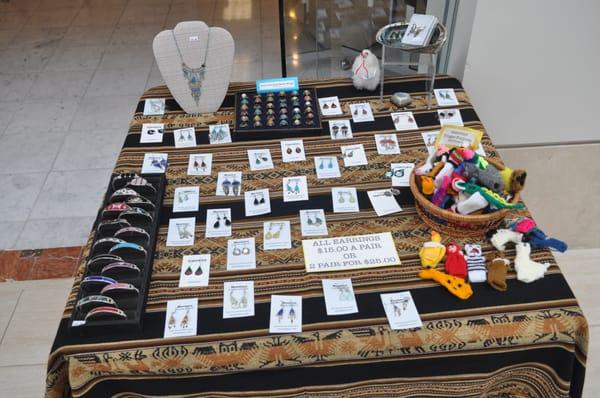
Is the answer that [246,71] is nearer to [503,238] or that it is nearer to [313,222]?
[313,222]

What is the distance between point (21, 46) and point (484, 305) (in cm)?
419

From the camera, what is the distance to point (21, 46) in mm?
4086

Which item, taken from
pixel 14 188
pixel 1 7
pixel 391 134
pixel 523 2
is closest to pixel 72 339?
pixel 391 134

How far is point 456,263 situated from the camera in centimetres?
118

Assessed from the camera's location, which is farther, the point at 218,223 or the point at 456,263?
the point at 218,223

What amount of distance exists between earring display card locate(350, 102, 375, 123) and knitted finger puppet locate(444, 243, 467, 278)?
64 centimetres

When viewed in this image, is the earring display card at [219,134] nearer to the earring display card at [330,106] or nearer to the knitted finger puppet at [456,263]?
the earring display card at [330,106]

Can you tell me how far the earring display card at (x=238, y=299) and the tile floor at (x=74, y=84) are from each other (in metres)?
1.53

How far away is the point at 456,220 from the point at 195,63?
1048 millimetres

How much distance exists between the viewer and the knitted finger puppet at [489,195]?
3.89 feet

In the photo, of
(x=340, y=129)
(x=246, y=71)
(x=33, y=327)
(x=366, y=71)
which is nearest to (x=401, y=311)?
(x=340, y=129)

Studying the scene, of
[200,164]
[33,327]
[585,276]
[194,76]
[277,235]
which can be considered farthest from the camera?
[585,276]

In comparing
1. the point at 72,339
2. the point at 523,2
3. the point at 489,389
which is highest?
the point at 523,2

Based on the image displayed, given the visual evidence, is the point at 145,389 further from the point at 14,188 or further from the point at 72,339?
the point at 14,188
